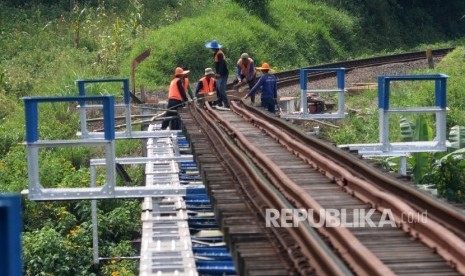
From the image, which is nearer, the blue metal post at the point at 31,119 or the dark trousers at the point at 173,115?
the blue metal post at the point at 31,119

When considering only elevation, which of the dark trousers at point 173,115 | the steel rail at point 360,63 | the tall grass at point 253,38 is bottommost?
the dark trousers at point 173,115

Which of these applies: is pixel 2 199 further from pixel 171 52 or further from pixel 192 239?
pixel 171 52

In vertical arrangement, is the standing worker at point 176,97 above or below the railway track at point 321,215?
above

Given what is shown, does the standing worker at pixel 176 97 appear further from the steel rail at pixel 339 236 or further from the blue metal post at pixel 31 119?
the steel rail at pixel 339 236

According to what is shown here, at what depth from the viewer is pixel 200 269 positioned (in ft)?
29.5

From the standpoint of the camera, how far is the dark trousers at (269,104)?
56.0ft

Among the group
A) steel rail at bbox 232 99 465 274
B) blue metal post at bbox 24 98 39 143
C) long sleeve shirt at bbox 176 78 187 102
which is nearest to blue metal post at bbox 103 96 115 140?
blue metal post at bbox 24 98 39 143

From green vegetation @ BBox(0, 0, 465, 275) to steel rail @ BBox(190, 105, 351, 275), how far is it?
164 inches

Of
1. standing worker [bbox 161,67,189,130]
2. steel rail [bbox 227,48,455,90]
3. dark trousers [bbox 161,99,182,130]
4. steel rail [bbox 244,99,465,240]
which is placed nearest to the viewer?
steel rail [bbox 244,99,465,240]

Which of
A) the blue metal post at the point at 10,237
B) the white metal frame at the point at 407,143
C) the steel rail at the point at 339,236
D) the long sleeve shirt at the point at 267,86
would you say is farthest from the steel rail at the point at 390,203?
the long sleeve shirt at the point at 267,86

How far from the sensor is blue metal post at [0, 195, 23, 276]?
164 inches

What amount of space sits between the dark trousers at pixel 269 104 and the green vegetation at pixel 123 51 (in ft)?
5.84

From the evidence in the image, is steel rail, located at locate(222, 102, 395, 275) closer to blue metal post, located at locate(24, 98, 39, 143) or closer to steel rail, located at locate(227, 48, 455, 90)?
blue metal post, located at locate(24, 98, 39, 143)

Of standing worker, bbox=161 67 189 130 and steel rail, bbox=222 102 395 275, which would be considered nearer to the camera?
steel rail, bbox=222 102 395 275
